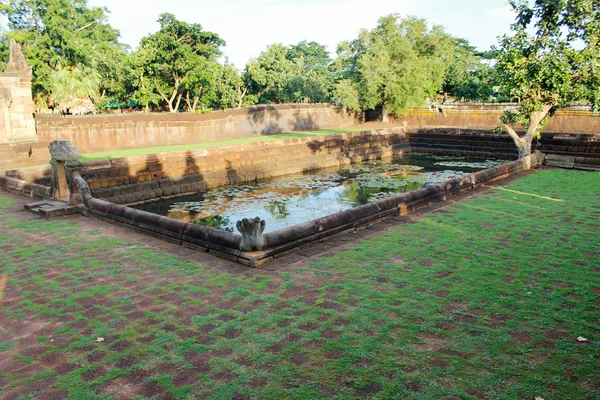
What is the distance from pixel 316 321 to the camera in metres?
4.39

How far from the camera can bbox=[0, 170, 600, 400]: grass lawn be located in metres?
3.38

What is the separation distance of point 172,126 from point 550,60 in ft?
51.1

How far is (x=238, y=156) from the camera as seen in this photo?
17.2 metres

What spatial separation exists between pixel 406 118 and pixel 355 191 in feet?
62.3

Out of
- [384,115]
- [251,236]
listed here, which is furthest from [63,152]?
[384,115]

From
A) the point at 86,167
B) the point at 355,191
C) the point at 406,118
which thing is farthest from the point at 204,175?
the point at 406,118

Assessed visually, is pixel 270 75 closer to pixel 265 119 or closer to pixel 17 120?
pixel 265 119

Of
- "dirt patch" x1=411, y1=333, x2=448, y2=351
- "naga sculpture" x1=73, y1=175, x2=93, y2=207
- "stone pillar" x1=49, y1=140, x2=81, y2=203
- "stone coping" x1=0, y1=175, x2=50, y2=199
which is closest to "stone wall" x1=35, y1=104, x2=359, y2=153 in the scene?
"stone coping" x1=0, y1=175, x2=50, y2=199

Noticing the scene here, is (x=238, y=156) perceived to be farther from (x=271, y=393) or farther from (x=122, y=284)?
(x=271, y=393)

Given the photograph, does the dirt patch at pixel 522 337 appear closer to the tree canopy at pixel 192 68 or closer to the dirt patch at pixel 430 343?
the dirt patch at pixel 430 343

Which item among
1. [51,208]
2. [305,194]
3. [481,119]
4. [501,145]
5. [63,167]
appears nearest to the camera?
[51,208]

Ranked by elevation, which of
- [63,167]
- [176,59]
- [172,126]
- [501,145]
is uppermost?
[176,59]

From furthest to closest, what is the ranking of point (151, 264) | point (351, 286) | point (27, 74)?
1. point (27, 74)
2. point (151, 264)
3. point (351, 286)

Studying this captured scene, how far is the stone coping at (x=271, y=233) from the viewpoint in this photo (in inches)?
249
